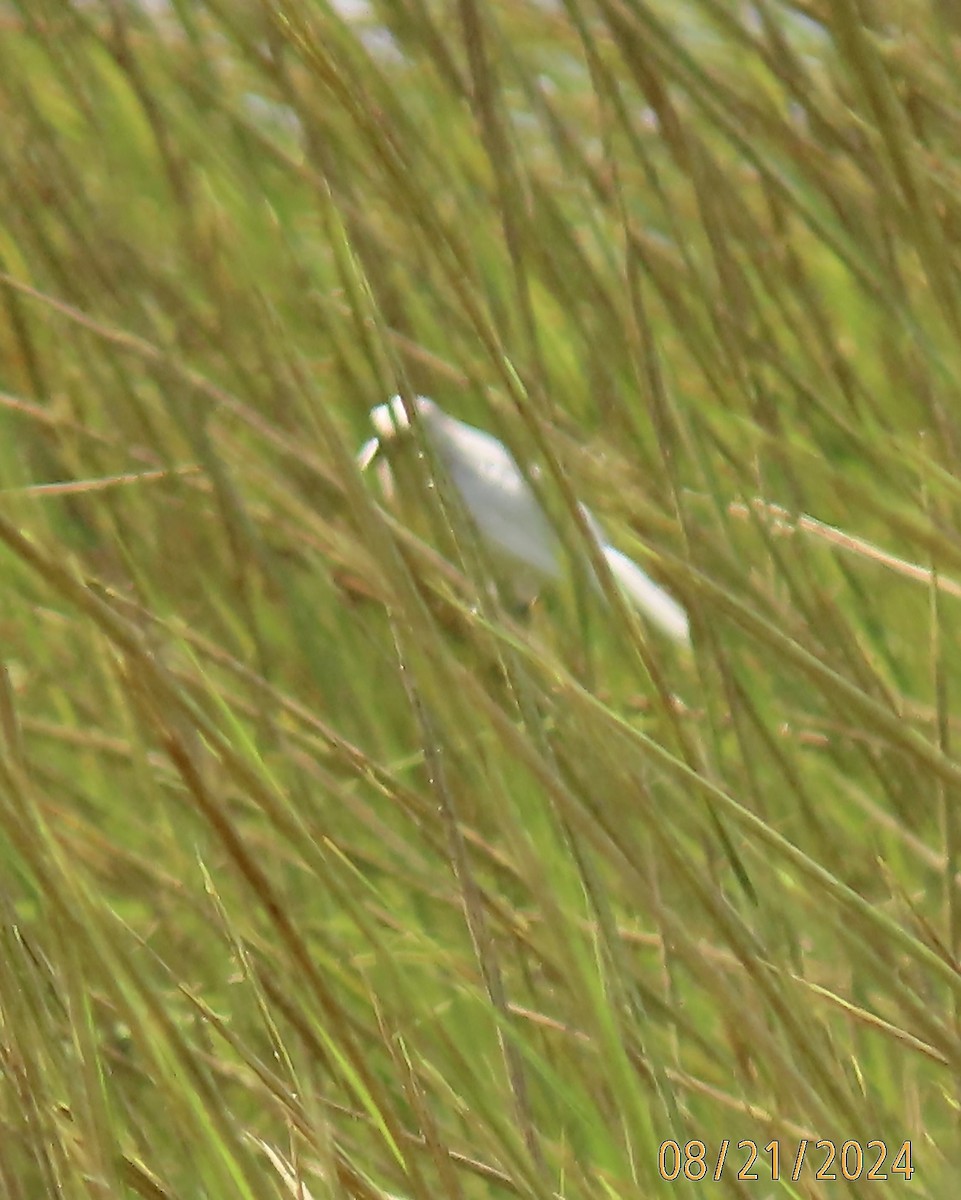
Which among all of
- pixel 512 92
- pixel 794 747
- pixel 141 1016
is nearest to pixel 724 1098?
pixel 794 747

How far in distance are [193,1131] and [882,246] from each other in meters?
0.36

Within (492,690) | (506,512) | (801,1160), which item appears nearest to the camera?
(801,1160)

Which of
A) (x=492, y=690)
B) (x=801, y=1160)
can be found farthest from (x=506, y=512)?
(x=801, y=1160)

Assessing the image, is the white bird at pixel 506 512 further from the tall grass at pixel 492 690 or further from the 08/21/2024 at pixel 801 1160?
the 08/21/2024 at pixel 801 1160

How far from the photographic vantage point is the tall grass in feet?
1.21

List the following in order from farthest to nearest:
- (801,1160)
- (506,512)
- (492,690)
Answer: (506,512) < (492,690) < (801,1160)

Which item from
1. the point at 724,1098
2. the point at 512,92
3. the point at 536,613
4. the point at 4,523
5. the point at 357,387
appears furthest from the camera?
the point at 512,92

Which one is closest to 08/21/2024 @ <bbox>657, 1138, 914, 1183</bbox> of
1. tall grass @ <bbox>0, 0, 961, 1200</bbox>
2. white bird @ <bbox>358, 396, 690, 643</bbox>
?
tall grass @ <bbox>0, 0, 961, 1200</bbox>

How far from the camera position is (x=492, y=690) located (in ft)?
1.79

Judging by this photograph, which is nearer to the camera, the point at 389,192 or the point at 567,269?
the point at 389,192

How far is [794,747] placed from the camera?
2.04 feet

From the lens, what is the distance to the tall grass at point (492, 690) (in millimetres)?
368

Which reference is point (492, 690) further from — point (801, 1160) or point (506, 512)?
point (506, 512)

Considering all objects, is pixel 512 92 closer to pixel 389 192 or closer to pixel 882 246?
pixel 882 246
